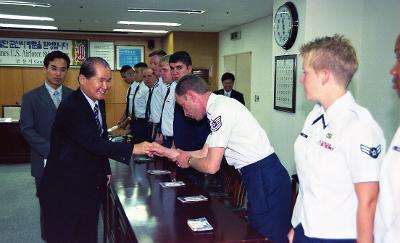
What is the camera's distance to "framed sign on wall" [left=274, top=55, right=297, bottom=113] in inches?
160

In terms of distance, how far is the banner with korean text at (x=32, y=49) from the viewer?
9.24 m

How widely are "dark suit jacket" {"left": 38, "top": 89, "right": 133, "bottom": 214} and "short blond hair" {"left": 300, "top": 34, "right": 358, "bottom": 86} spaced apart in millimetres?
1280

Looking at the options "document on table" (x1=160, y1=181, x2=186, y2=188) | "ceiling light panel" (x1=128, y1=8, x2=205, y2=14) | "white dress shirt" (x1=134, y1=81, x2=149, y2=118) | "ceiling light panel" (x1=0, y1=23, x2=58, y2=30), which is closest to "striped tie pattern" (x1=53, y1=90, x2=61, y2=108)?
"document on table" (x1=160, y1=181, x2=186, y2=188)

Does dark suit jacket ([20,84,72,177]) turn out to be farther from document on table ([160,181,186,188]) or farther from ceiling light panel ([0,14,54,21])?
ceiling light panel ([0,14,54,21])

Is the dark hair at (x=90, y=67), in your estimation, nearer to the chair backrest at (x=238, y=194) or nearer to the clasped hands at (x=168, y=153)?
the clasped hands at (x=168, y=153)

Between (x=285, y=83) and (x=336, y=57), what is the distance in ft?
9.48

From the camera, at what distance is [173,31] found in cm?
887

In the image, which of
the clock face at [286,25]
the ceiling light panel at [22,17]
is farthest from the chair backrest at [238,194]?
the ceiling light panel at [22,17]

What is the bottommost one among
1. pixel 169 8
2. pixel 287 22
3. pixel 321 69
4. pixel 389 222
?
pixel 389 222

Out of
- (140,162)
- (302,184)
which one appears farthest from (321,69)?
(140,162)

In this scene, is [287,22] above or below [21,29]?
below

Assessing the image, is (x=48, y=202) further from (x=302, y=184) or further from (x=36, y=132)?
(x=302, y=184)

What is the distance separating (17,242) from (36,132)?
4.58ft

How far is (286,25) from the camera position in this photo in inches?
160
